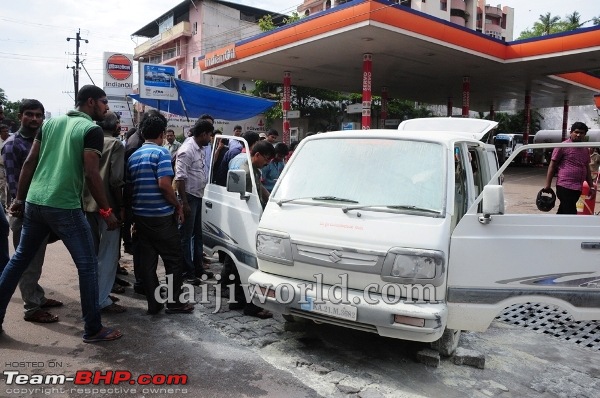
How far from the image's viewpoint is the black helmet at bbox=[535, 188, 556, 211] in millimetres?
3867

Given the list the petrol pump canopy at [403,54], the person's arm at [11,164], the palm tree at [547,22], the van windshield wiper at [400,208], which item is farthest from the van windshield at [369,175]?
the palm tree at [547,22]

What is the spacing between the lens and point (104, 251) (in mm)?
4223

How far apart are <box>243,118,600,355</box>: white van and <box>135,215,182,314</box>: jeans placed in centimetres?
99

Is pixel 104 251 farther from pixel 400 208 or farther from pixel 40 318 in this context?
pixel 400 208

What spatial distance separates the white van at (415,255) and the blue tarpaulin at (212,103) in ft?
23.0

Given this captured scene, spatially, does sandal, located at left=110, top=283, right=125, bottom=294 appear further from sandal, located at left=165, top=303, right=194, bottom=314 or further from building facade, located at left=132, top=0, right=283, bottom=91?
building facade, located at left=132, top=0, right=283, bottom=91

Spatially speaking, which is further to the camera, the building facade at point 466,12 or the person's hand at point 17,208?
the building facade at point 466,12

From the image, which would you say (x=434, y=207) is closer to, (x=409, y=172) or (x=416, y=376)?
(x=409, y=172)

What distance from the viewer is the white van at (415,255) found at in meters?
3.03

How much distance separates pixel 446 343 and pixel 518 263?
836 mm

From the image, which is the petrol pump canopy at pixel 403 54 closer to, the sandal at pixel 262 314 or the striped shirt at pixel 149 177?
the striped shirt at pixel 149 177

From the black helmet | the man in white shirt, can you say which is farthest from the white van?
the man in white shirt

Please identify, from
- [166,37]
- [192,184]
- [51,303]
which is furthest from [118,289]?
[166,37]

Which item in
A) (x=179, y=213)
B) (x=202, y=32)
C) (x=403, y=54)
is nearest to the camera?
(x=179, y=213)
